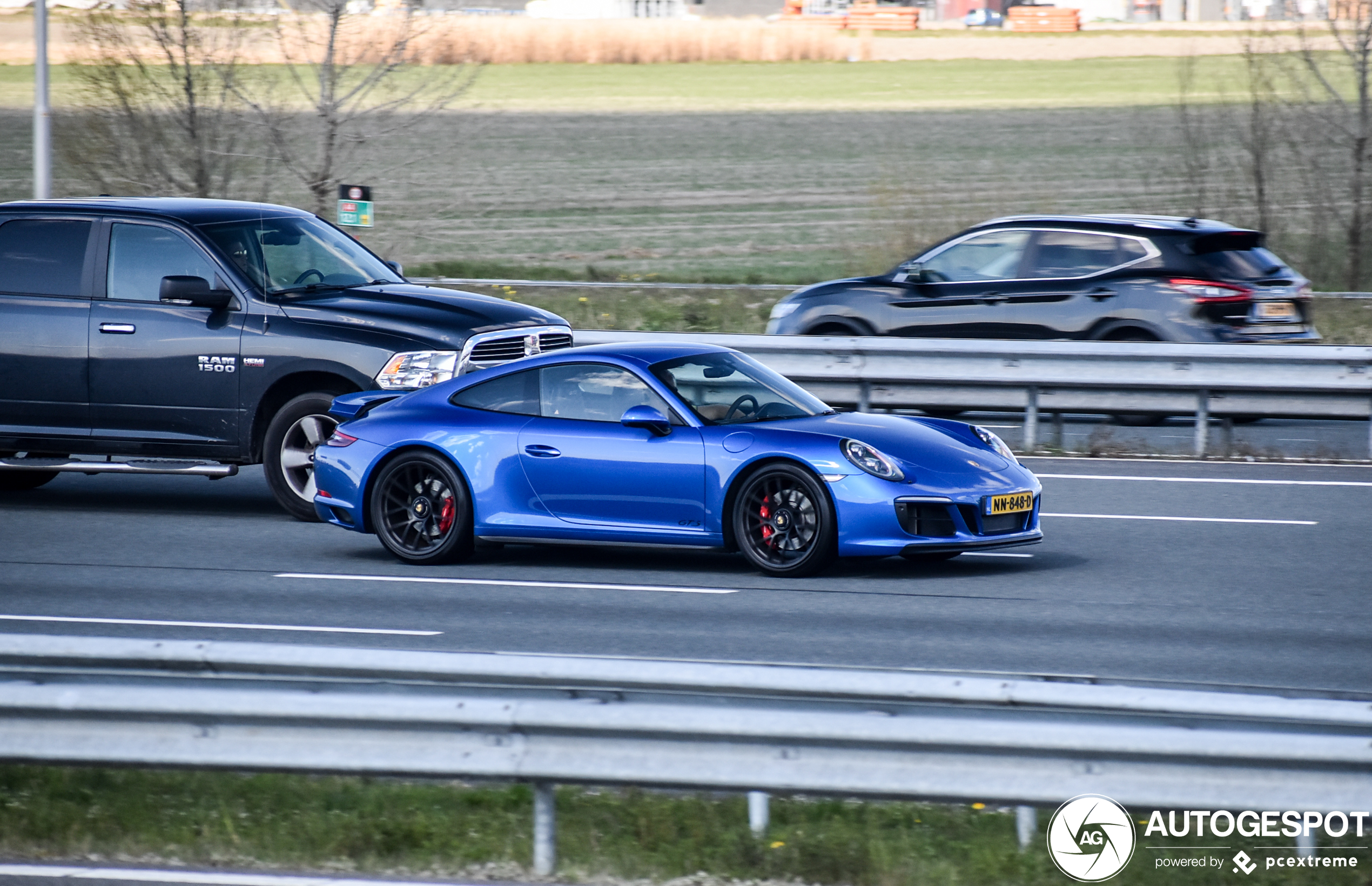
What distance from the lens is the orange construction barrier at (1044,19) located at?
346 ft

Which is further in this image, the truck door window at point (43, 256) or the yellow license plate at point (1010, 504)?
the truck door window at point (43, 256)

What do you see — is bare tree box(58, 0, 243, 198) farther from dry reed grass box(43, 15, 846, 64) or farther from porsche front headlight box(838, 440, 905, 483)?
dry reed grass box(43, 15, 846, 64)

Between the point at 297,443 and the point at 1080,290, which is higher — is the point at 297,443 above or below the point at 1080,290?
below

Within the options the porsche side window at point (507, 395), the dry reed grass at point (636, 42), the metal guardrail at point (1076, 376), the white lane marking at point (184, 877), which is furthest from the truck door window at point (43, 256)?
the dry reed grass at point (636, 42)

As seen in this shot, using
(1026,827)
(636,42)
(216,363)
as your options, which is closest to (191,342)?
(216,363)

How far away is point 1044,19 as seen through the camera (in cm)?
10881

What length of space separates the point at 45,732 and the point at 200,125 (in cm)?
2096

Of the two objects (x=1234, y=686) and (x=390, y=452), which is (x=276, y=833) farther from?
(x=390, y=452)

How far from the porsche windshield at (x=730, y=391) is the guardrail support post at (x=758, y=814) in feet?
15.6

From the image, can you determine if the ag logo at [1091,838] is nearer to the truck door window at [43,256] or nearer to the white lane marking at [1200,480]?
the white lane marking at [1200,480]

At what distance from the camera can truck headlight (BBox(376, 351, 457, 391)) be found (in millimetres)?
11750

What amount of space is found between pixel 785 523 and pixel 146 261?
17.0ft

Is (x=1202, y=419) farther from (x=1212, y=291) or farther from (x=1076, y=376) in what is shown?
(x=1212, y=291)

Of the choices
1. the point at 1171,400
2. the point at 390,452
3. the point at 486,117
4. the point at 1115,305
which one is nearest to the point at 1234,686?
the point at 390,452
